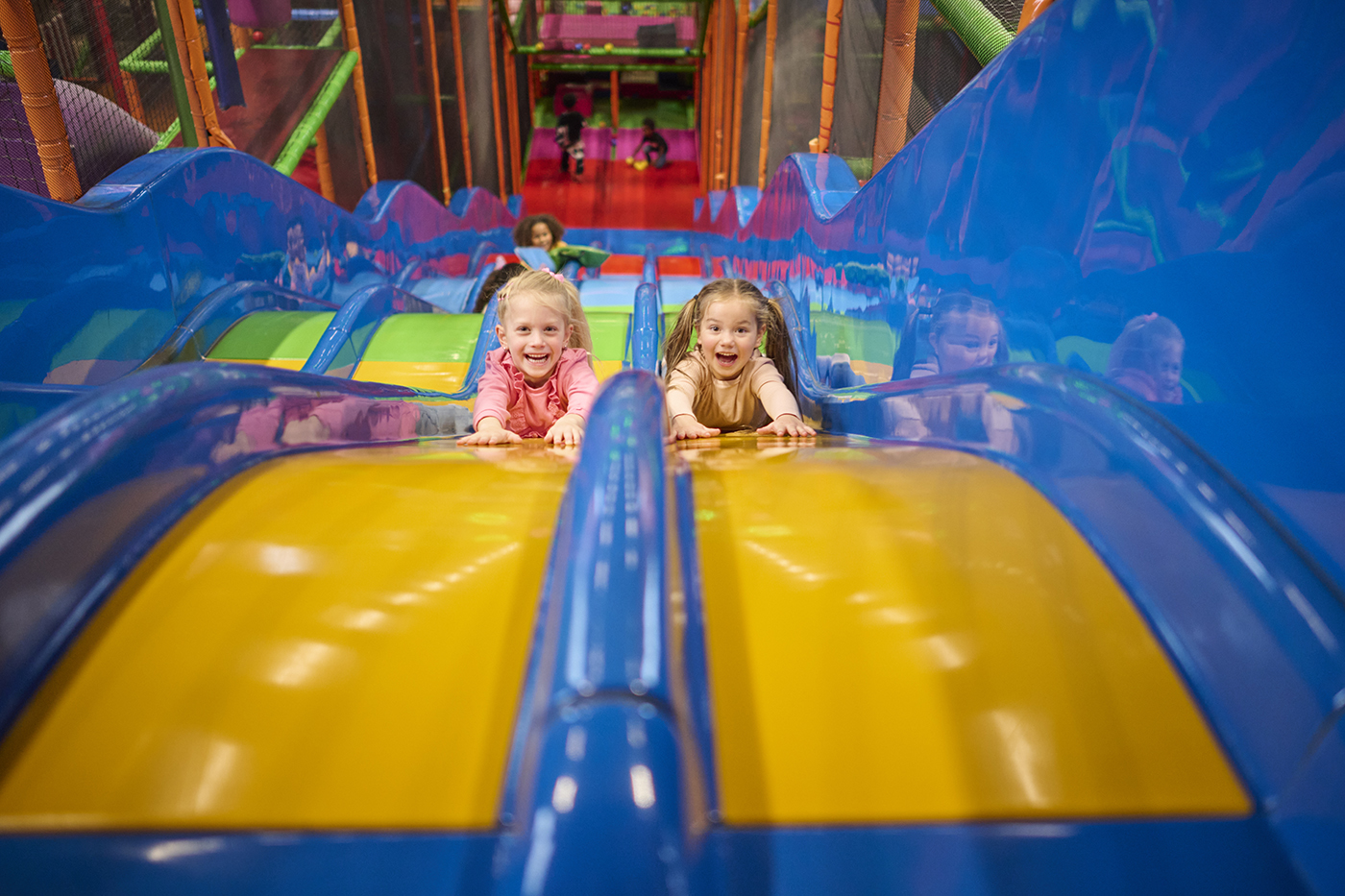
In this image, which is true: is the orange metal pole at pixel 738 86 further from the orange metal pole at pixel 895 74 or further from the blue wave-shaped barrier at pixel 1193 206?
the blue wave-shaped barrier at pixel 1193 206

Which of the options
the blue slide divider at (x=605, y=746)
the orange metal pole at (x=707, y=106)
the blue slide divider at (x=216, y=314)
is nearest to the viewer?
the blue slide divider at (x=605, y=746)

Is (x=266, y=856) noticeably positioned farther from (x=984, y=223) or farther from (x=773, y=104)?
(x=773, y=104)

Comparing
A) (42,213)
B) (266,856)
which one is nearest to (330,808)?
(266,856)

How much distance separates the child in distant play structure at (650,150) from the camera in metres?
12.5

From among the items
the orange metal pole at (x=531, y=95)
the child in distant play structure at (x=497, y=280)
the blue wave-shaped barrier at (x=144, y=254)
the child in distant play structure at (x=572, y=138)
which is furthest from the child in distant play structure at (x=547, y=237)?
the orange metal pole at (x=531, y=95)

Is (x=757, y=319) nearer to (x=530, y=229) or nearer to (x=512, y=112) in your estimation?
(x=530, y=229)

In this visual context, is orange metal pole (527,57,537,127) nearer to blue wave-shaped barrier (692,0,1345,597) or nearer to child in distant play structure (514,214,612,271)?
child in distant play structure (514,214,612,271)

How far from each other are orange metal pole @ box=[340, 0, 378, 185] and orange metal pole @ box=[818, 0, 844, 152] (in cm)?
365

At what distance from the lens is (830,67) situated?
4238 millimetres

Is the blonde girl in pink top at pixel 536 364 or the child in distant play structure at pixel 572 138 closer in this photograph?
the blonde girl in pink top at pixel 536 364

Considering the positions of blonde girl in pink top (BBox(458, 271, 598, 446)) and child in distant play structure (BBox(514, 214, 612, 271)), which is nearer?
blonde girl in pink top (BBox(458, 271, 598, 446))

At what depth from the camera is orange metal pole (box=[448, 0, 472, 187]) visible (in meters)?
8.34

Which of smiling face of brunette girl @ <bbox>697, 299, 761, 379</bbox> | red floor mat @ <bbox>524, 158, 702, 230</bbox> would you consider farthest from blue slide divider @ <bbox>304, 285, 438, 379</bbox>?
red floor mat @ <bbox>524, 158, 702, 230</bbox>

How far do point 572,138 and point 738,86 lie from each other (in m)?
4.61
